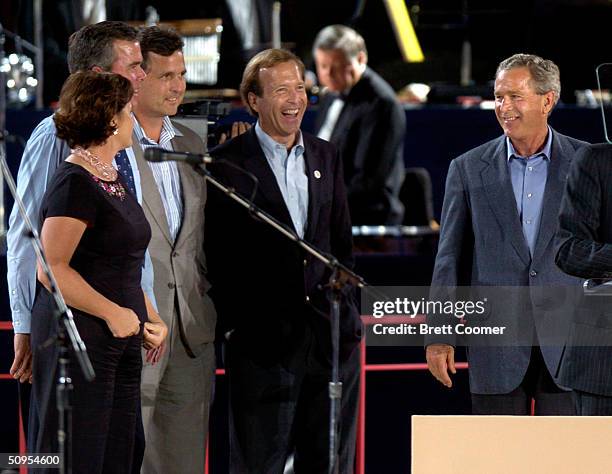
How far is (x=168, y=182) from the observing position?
147 inches

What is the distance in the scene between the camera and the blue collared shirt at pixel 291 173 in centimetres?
384

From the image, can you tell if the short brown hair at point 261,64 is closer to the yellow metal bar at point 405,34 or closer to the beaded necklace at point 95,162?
the beaded necklace at point 95,162

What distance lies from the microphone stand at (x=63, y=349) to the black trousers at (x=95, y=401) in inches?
1.3

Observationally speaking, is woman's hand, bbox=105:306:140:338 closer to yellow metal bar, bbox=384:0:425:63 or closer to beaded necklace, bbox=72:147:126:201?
beaded necklace, bbox=72:147:126:201

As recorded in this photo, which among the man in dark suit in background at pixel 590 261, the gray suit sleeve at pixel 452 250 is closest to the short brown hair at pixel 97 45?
the gray suit sleeve at pixel 452 250

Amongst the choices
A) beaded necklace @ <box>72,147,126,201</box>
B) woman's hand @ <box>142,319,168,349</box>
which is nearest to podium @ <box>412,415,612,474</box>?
woman's hand @ <box>142,319,168,349</box>

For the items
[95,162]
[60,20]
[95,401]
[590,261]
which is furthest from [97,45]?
[60,20]

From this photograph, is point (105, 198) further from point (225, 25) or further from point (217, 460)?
point (225, 25)

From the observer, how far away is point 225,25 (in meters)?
7.61

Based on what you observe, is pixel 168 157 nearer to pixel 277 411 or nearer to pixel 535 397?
pixel 277 411

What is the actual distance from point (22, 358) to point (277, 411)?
83cm

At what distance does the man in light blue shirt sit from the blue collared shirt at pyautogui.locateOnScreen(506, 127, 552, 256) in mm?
1182

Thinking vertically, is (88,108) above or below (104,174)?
above

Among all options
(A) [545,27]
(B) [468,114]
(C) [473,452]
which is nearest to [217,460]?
(C) [473,452]
